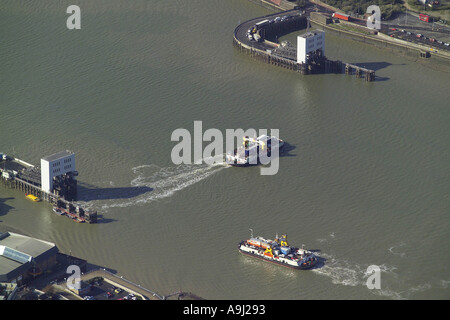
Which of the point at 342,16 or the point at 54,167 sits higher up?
the point at 342,16

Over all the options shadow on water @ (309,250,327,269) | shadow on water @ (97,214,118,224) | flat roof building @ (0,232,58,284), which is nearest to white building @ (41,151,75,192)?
shadow on water @ (97,214,118,224)

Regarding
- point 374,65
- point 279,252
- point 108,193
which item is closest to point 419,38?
point 374,65

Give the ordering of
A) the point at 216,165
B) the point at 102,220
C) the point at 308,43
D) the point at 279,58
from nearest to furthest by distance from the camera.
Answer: the point at 102,220, the point at 216,165, the point at 308,43, the point at 279,58

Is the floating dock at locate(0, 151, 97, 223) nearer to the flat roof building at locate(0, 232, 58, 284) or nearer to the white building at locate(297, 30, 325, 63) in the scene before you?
the flat roof building at locate(0, 232, 58, 284)

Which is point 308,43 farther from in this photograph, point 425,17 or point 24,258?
point 24,258

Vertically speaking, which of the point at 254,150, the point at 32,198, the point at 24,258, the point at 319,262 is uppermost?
the point at 254,150

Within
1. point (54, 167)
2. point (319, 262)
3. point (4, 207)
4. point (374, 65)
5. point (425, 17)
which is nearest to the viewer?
point (319, 262)
